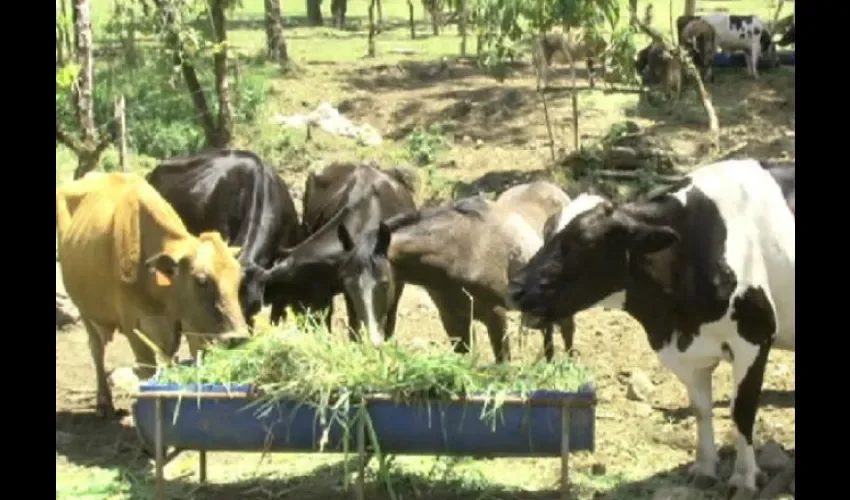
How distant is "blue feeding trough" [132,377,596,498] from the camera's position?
6.88 m

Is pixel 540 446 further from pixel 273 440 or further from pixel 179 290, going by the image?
pixel 179 290

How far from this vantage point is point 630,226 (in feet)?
24.0

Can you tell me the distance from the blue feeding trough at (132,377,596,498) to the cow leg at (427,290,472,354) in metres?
2.08

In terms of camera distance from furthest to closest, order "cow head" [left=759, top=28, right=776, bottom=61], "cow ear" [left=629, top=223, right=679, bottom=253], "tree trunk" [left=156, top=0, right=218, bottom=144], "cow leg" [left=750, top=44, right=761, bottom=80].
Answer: "cow head" [left=759, top=28, right=776, bottom=61] → "cow leg" [left=750, top=44, right=761, bottom=80] → "tree trunk" [left=156, top=0, right=218, bottom=144] → "cow ear" [left=629, top=223, right=679, bottom=253]

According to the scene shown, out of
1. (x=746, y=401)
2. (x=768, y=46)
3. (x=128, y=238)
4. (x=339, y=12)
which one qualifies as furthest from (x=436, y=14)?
(x=746, y=401)

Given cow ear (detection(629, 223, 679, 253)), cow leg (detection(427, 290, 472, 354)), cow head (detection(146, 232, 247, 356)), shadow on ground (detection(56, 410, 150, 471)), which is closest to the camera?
cow ear (detection(629, 223, 679, 253))

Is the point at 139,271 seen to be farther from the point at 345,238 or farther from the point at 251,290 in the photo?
the point at 345,238

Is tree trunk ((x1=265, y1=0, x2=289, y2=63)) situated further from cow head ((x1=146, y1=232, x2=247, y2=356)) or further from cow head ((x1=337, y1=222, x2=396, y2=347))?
cow head ((x1=146, y1=232, x2=247, y2=356))

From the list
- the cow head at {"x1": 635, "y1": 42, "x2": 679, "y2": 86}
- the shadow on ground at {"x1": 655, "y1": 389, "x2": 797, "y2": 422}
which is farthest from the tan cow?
the cow head at {"x1": 635, "y1": 42, "x2": 679, "y2": 86}

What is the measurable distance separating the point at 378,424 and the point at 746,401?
2.07m

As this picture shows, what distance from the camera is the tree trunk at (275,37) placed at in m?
27.2

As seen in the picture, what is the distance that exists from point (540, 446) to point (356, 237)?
2.96m
